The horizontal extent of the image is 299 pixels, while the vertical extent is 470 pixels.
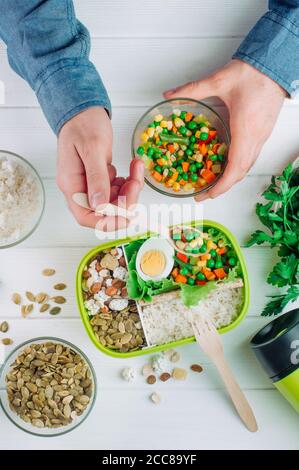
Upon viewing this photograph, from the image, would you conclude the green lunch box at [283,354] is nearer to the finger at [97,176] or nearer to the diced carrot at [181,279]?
the diced carrot at [181,279]

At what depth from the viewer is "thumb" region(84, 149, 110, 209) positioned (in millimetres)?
1075

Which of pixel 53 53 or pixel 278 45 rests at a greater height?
pixel 278 45

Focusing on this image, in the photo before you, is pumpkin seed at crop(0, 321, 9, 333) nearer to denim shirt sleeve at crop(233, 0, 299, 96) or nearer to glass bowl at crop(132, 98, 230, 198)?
glass bowl at crop(132, 98, 230, 198)

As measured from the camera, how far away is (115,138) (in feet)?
4.67

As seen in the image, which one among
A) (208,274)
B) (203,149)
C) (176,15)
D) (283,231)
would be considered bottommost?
(208,274)

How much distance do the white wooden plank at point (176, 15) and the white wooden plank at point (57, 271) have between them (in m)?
0.57

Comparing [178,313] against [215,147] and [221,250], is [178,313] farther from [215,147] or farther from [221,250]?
[215,147]

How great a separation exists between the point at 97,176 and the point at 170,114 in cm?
39

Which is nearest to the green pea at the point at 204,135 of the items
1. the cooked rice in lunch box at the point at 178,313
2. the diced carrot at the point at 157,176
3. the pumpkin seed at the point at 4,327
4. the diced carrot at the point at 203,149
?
the diced carrot at the point at 203,149

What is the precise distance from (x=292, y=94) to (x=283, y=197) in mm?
246

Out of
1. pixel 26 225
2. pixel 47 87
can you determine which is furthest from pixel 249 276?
pixel 47 87

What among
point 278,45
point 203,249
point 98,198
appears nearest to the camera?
point 98,198

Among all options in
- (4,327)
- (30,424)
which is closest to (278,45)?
(4,327)

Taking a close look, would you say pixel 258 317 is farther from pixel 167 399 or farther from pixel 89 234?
pixel 89 234
